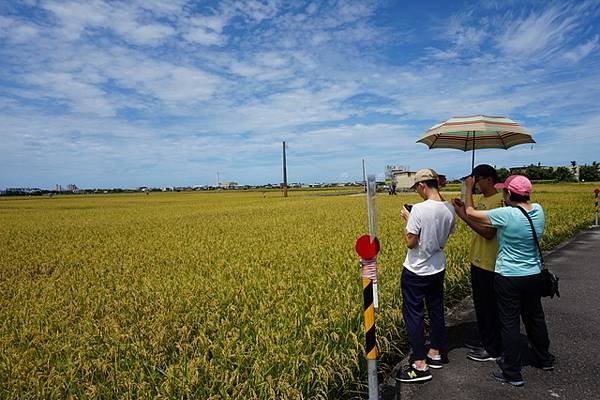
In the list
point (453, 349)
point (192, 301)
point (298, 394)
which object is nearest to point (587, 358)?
point (453, 349)

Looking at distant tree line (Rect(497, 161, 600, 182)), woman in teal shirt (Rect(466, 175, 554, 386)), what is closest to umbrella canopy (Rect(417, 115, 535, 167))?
woman in teal shirt (Rect(466, 175, 554, 386))

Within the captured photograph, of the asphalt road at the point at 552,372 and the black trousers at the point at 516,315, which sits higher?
the black trousers at the point at 516,315

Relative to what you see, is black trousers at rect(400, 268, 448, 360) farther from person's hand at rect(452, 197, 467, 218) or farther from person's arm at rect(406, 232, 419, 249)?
person's hand at rect(452, 197, 467, 218)

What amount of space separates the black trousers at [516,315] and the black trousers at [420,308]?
54cm

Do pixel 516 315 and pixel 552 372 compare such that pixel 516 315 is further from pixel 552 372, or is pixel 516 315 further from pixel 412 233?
pixel 412 233

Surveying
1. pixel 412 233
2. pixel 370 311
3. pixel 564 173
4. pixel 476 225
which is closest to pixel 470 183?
pixel 476 225

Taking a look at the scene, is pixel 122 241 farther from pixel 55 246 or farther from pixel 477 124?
pixel 477 124

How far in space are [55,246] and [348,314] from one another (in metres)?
10.1

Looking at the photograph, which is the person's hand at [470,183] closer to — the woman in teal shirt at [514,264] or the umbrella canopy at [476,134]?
the woman in teal shirt at [514,264]

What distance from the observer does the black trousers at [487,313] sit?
3.86m

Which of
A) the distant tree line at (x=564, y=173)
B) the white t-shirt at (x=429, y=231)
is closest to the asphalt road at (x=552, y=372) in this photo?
the white t-shirt at (x=429, y=231)

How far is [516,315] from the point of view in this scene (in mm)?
3408

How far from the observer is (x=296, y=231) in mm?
12336

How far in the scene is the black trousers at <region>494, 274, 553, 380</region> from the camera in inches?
132
